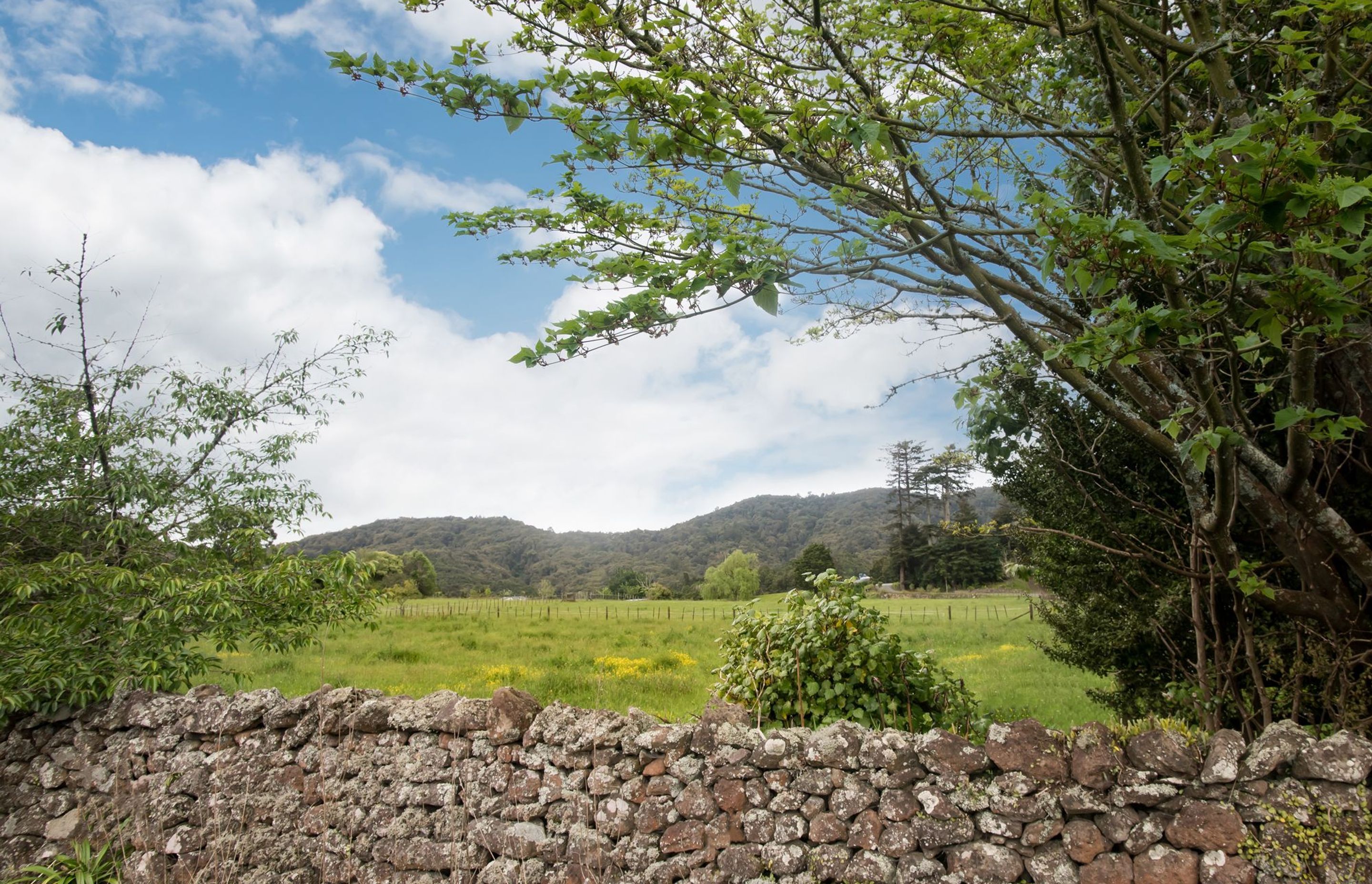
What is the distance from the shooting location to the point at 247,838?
17.2 feet

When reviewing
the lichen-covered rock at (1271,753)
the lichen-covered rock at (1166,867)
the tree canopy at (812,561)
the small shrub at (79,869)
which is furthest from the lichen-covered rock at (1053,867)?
the tree canopy at (812,561)

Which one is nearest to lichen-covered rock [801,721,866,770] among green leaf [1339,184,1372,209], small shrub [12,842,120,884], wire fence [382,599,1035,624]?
green leaf [1339,184,1372,209]

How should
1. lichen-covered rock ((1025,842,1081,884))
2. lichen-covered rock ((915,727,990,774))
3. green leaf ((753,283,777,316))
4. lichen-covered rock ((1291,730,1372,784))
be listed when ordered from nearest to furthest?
green leaf ((753,283,777,316)), lichen-covered rock ((1291,730,1372,784)), lichen-covered rock ((1025,842,1081,884)), lichen-covered rock ((915,727,990,774))

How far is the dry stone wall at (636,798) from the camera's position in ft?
12.2

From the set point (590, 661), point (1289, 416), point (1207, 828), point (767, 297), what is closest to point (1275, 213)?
point (1289, 416)

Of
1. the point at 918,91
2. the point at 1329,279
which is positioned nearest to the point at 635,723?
the point at 1329,279

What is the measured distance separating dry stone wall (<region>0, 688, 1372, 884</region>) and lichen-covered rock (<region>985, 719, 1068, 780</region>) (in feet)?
0.04

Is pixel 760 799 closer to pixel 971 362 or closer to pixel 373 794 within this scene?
pixel 373 794

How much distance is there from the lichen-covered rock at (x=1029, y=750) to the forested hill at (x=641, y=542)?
46.8 m

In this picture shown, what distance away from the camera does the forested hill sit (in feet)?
186

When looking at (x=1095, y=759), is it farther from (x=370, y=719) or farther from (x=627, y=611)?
(x=627, y=611)

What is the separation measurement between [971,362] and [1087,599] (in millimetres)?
3003

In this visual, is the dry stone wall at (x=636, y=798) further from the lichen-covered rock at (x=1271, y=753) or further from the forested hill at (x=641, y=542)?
the forested hill at (x=641, y=542)

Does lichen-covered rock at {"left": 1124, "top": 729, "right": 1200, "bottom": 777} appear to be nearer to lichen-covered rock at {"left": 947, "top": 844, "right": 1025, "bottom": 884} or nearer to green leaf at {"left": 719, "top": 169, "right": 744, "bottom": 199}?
lichen-covered rock at {"left": 947, "top": 844, "right": 1025, "bottom": 884}
